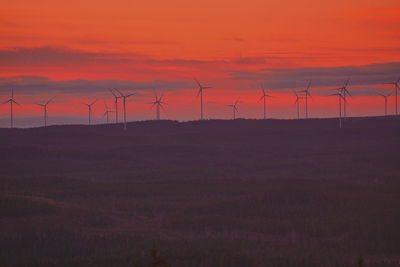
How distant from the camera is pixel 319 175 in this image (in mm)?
114062

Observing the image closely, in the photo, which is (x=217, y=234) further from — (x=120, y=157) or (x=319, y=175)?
(x=120, y=157)

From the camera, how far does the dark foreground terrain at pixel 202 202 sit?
59.0 meters

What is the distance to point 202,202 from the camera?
84000 mm

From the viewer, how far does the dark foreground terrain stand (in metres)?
59.0

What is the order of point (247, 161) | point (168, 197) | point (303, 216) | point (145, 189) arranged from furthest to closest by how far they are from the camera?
point (247, 161) < point (145, 189) < point (168, 197) < point (303, 216)

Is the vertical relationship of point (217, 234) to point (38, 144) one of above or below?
below

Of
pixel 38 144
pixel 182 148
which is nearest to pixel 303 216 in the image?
pixel 182 148

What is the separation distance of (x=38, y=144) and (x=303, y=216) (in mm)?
89000

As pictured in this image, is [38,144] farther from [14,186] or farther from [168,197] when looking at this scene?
[168,197]

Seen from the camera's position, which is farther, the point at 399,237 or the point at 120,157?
the point at 120,157

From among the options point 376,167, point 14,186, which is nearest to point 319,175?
point 376,167

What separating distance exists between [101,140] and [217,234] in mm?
104289

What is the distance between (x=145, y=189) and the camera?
9650cm

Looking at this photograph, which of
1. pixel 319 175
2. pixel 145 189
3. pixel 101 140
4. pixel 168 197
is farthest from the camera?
pixel 101 140
